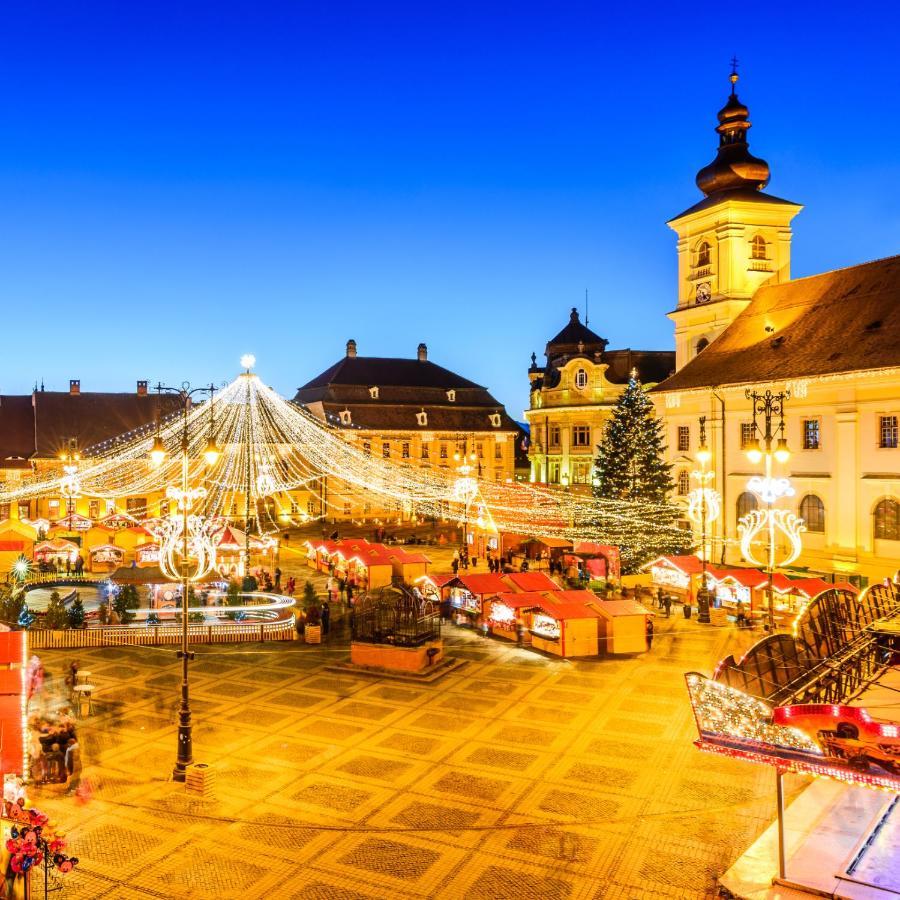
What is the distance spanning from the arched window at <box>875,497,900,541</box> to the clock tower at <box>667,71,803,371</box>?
50.1 ft

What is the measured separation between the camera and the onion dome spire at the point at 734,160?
145 ft

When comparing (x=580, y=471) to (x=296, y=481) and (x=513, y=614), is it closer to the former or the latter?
(x=296, y=481)

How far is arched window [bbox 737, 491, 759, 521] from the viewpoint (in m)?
38.1

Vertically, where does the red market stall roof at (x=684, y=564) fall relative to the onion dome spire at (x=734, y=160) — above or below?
below

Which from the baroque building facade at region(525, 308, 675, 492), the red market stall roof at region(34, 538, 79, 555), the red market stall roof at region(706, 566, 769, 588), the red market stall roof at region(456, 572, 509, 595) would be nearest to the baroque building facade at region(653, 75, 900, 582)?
the red market stall roof at region(706, 566, 769, 588)

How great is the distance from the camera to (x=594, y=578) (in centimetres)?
3606

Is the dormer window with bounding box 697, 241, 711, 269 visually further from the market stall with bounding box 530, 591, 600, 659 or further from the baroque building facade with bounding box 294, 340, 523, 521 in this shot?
the market stall with bounding box 530, 591, 600, 659

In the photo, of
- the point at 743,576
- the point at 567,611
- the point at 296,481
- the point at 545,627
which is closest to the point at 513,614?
the point at 545,627

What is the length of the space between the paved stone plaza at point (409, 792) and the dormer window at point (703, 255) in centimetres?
3094

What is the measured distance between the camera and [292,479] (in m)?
59.9

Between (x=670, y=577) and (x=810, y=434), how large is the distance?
8.92m

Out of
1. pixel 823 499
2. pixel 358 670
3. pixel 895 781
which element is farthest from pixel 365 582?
pixel 895 781

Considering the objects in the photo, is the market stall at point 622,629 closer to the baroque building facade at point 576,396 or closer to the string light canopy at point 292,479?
the string light canopy at point 292,479

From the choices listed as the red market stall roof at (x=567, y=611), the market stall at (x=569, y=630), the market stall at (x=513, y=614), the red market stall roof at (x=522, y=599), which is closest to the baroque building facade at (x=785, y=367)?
the red market stall roof at (x=522, y=599)
